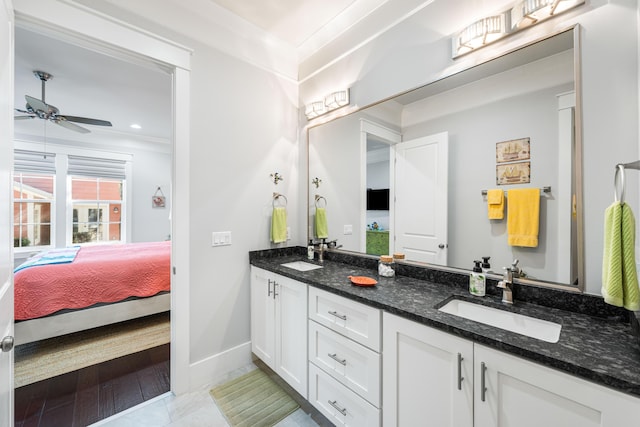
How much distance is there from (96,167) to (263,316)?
484cm

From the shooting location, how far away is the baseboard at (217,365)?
6.59 ft

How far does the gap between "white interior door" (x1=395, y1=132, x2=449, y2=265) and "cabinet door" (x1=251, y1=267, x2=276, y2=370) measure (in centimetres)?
101

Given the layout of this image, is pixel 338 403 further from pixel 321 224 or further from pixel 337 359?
pixel 321 224

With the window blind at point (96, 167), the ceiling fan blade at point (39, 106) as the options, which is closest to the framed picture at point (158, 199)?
the window blind at point (96, 167)

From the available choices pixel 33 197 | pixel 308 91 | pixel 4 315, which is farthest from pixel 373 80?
pixel 33 197

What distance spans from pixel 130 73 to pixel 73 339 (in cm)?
278

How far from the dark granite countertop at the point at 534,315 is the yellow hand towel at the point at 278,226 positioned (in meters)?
0.52

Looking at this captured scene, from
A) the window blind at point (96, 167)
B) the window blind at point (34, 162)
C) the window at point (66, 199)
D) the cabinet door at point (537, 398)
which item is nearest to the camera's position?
the cabinet door at point (537, 398)

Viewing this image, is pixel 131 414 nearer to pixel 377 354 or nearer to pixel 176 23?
pixel 377 354

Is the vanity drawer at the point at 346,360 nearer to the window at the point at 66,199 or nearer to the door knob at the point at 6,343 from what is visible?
the door knob at the point at 6,343

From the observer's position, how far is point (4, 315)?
3.36 ft

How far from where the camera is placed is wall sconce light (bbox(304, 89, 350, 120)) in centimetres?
219

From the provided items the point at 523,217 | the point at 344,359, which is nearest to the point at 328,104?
the point at 523,217

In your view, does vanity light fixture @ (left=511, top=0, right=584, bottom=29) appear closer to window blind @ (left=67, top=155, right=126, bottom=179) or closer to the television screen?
the television screen
